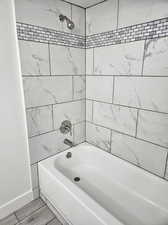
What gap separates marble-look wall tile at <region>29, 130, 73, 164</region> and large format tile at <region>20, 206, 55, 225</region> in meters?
0.53

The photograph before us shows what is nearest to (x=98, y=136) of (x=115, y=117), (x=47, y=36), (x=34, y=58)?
(x=115, y=117)

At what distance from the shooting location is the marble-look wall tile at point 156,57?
1185 millimetres

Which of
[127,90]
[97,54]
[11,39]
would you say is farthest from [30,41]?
[127,90]

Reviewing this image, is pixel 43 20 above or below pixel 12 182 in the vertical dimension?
above

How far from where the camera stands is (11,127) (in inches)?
54.9

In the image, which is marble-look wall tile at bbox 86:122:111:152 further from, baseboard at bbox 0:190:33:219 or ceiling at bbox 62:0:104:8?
ceiling at bbox 62:0:104:8

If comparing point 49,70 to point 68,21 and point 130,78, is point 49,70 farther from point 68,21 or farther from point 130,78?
point 130,78

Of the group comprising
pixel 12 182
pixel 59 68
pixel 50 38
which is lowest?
pixel 12 182

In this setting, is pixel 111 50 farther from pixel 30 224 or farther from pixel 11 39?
pixel 30 224

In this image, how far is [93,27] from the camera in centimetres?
167

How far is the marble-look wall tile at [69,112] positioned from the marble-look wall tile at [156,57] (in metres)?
0.90

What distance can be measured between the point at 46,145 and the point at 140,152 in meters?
1.02

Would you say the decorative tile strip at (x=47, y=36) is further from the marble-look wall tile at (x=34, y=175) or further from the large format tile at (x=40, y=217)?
the large format tile at (x=40, y=217)

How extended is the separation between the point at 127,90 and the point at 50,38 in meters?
0.92
